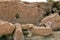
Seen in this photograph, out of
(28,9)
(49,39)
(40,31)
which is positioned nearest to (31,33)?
(40,31)

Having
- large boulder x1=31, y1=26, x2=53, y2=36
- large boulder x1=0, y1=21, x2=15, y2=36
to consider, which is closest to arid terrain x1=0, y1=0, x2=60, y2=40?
large boulder x1=31, y1=26, x2=53, y2=36

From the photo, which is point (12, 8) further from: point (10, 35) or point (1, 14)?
point (10, 35)

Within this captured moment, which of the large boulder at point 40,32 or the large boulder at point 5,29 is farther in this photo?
the large boulder at point 40,32

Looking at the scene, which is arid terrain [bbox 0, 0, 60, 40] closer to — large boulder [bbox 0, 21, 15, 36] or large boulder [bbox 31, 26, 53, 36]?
large boulder [bbox 31, 26, 53, 36]

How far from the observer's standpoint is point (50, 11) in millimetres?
3066

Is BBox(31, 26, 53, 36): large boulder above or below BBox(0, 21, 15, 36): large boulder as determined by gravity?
below

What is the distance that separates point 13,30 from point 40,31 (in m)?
0.37

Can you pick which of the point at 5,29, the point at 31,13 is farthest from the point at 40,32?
the point at 31,13

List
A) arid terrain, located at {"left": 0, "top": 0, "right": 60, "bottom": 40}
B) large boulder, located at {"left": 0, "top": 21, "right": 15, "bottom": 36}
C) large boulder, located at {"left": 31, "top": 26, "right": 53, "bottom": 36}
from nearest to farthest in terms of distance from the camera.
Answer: large boulder, located at {"left": 0, "top": 21, "right": 15, "bottom": 36}
large boulder, located at {"left": 31, "top": 26, "right": 53, "bottom": 36}
arid terrain, located at {"left": 0, "top": 0, "right": 60, "bottom": 40}

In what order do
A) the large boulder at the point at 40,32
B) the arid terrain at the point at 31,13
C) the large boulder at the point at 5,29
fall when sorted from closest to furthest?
the large boulder at the point at 5,29, the large boulder at the point at 40,32, the arid terrain at the point at 31,13

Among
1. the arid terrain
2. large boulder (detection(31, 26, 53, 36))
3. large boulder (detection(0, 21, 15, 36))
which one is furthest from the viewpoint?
the arid terrain

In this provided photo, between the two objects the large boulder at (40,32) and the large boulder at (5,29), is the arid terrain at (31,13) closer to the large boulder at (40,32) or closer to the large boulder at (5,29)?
the large boulder at (40,32)

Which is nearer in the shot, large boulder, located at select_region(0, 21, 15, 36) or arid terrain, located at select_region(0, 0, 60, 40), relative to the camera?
large boulder, located at select_region(0, 21, 15, 36)

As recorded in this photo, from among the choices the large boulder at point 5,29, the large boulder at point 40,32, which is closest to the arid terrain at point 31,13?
the large boulder at point 40,32
